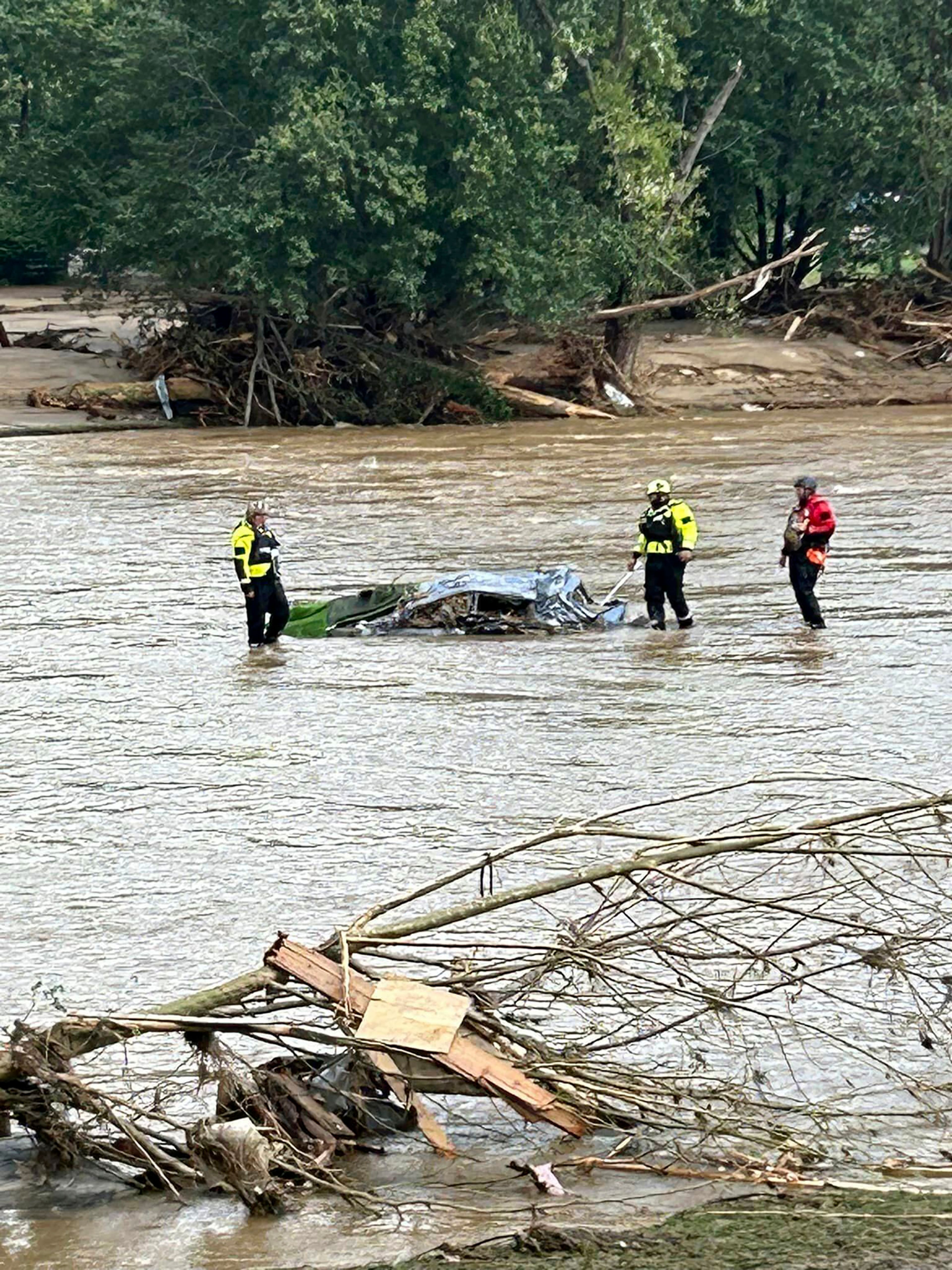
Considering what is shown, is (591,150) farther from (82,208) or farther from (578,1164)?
(578,1164)

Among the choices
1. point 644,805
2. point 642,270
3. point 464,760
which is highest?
point 642,270

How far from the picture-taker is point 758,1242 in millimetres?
6422

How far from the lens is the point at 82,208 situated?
147 feet

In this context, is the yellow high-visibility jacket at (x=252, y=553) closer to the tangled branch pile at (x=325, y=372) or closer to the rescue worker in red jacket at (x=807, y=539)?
the rescue worker in red jacket at (x=807, y=539)

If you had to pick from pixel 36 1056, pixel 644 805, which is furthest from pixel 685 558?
pixel 36 1056

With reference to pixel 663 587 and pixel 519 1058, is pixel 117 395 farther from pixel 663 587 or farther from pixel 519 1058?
pixel 519 1058

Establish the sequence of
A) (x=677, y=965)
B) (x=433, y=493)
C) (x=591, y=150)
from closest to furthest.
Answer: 1. (x=677, y=965)
2. (x=433, y=493)
3. (x=591, y=150)

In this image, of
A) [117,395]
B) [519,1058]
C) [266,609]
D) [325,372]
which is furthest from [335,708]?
[117,395]

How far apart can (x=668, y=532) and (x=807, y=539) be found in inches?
54.4

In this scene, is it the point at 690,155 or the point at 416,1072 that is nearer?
the point at 416,1072

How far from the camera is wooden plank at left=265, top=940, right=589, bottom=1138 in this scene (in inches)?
287

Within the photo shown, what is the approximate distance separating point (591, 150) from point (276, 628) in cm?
2594

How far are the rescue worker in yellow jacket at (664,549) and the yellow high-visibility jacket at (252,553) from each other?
3.56 metres

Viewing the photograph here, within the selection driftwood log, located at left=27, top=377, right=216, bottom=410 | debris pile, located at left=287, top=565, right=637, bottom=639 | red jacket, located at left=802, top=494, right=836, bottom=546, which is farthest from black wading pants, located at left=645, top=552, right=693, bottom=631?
driftwood log, located at left=27, top=377, right=216, bottom=410
